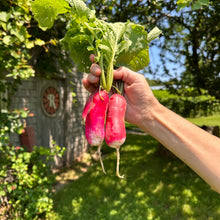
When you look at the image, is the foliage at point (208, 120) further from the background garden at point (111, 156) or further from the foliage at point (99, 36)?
the foliage at point (99, 36)

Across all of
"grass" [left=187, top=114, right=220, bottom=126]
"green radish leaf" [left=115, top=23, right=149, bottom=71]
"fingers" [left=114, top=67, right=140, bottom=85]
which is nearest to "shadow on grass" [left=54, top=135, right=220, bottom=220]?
"grass" [left=187, top=114, right=220, bottom=126]

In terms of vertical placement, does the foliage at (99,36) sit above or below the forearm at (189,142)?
above

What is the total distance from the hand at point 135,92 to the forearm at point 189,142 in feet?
0.21

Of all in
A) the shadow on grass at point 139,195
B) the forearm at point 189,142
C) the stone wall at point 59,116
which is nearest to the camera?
the forearm at point 189,142

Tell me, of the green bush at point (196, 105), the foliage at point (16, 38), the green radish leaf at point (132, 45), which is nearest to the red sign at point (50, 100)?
the foliage at point (16, 38)

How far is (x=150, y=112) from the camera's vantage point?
170cm

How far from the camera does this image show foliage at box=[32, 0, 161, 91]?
1.29 meters

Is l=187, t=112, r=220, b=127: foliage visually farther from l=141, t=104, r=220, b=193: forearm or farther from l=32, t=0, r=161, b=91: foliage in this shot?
l=32, t=0, r=161, b=91: foliage

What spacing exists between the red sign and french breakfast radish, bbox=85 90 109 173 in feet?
13.0

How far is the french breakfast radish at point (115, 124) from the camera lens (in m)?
1.37

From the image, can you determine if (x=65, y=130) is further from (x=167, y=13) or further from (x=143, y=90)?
Result: (x=143, y=90)

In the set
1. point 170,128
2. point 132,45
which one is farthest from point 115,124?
point 132,45

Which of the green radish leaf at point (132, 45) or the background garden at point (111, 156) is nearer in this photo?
the green radish leaf at point (132, 45)

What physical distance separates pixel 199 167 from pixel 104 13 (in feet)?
13.4
